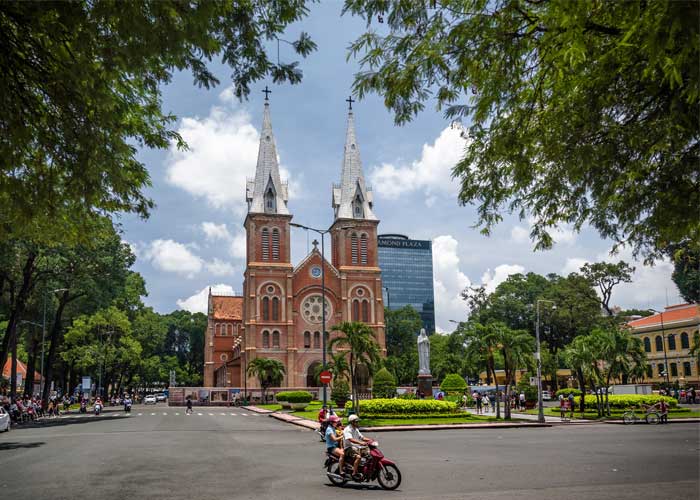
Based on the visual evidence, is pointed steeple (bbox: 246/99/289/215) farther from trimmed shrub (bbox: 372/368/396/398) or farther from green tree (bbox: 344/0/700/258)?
green tree (bbox: 344/0/700/258)

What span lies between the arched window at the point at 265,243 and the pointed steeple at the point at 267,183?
223cm

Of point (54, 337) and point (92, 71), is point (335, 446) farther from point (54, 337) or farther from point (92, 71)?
point (54, 337)

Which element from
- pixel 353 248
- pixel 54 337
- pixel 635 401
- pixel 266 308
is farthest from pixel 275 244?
pixel 635 401

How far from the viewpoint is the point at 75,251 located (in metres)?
33.9

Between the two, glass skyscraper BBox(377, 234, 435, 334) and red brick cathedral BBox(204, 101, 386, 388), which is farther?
glass skyscraper BBox(377, 234, 435, 334)

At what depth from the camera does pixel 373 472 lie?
444 inches

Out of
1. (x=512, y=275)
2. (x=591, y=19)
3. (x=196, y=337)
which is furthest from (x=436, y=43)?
(x=196, y=337)

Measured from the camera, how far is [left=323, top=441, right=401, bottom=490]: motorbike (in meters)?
11.1

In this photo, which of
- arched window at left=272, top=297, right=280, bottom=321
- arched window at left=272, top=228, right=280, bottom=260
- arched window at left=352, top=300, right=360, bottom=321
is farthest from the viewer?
arched window at left=352, top=300, right=360, bottom=321

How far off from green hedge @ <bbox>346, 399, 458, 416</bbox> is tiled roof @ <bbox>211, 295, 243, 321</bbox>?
214ft

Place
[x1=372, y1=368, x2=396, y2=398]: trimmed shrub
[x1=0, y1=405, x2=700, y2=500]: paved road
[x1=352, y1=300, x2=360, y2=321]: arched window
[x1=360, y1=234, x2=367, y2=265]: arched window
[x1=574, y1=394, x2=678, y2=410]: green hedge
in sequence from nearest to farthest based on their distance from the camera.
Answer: [x1=0, y1=405, x2=700, y2=500]: paved road → [x1=574, y1=394, x2=678, y2=410]: green hedge → [x1=372, y1=368, x2=396, y2=398]: trimmed shrub → [x1=352, y1=300, x2=360, y2=321]: arched window → [x1=360, y1=234, x2=367, y2=265]: arched window

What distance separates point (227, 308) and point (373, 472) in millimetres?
87494

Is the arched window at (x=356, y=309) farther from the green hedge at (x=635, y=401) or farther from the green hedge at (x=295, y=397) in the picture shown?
the green hedge at (x=635, y=401)

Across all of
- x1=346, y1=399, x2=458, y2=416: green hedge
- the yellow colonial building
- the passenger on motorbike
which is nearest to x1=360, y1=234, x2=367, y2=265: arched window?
the yellow colonial building
